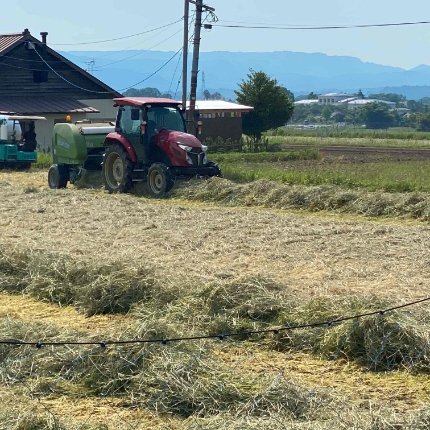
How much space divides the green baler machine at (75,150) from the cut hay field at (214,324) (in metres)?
5.68

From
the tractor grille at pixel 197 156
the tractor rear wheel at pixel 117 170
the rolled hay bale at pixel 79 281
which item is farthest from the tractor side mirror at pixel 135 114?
the rolled hay bale at pixel 79 281

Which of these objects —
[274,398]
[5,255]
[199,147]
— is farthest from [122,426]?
[199,147]

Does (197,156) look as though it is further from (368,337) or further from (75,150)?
(368,337)

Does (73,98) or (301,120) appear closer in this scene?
(73,98)

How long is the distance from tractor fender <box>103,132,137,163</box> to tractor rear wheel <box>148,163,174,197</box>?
0.52 metres

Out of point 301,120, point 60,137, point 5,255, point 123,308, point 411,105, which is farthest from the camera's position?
point 411,105

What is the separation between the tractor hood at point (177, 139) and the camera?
1806 cm

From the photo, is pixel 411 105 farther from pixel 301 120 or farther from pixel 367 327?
pixel 367 327

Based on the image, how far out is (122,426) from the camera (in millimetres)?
5848

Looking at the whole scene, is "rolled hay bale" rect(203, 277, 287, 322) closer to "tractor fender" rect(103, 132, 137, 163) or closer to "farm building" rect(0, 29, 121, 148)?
"tractor fender" rect(103, 132, 137, 163)

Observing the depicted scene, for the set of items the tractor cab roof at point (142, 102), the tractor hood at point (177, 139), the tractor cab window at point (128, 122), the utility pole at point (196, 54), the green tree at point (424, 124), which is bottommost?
the green tree at point (424, 124)

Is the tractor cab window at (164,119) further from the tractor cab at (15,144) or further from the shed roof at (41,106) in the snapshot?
the shed roof at (41,106)

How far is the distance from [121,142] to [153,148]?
748 mm

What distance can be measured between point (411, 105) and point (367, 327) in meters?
171
